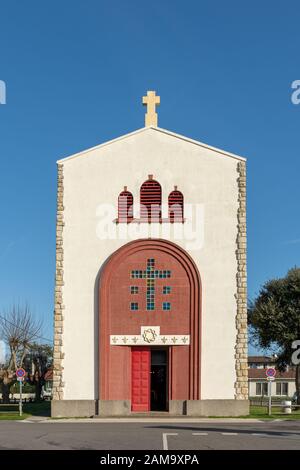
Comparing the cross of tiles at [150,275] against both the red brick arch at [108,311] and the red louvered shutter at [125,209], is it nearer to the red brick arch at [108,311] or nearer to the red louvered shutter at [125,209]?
the red brick arch at [108,311]

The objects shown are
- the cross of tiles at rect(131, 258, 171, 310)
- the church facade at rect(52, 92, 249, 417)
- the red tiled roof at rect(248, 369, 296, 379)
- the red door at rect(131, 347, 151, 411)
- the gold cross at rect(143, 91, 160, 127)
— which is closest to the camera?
the church facade at rect(52, 92, 249, 417)

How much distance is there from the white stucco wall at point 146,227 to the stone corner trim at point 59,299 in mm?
207

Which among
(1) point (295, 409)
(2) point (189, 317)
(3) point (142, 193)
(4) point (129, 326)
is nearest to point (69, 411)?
(4) point (129, 326)

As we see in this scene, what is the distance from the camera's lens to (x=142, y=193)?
1261 inches

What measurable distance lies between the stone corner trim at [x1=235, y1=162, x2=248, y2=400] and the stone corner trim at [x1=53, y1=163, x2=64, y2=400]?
7.63 meters

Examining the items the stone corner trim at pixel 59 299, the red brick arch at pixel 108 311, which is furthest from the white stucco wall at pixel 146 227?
the red brick arch at pixel 108 311

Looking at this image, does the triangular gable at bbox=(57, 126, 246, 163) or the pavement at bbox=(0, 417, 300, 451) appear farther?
the triangular gable at bbox=(57, 126, 246, 163)

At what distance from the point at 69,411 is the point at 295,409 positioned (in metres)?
15.0

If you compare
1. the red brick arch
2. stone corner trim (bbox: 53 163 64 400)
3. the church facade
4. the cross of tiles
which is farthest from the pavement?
the cross of tiles

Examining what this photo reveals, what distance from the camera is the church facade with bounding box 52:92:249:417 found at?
30688 millimetres

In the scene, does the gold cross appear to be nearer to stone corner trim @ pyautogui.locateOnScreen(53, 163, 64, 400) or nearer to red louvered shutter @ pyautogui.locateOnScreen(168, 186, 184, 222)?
red louvered shutter @ pyautogui.locateOnScreen(168, 186, 184, 222)

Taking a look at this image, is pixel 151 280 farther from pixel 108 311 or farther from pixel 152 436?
pixel 152 436

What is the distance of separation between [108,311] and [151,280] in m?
2.32

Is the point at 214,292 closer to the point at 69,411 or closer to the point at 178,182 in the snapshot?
the point at 178,182
